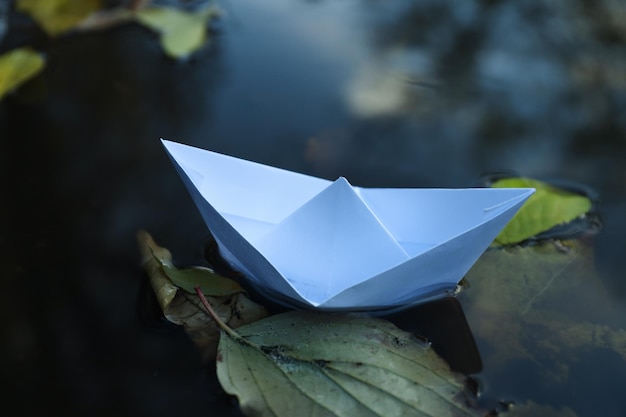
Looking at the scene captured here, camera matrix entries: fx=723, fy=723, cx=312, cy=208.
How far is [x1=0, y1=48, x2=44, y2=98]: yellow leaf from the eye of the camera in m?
0.84

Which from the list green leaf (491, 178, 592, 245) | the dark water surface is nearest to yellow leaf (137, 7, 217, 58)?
the dark water surface

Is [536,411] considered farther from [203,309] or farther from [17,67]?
[17,67]

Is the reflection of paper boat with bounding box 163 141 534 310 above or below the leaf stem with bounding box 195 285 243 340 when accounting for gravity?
above

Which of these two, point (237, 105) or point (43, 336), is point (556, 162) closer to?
point (237, 105)

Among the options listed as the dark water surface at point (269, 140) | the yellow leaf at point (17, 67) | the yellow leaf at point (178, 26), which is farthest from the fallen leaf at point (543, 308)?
the yellow leaf at point (17, 67)

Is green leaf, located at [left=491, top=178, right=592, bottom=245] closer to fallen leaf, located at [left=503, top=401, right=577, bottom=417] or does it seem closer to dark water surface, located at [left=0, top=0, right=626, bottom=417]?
dark water surface, located at [left=0, top=0, right=626, bottom=417]

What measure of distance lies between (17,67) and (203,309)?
0.45m

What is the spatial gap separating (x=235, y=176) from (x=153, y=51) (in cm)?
37

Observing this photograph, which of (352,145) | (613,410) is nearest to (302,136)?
(352,145)

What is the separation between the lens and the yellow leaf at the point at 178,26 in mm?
894

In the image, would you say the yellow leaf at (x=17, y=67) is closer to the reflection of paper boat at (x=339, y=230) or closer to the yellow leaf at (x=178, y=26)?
the yellow leaf at (x=178, y=26)

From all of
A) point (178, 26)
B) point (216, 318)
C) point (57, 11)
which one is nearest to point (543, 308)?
point (216, 318)

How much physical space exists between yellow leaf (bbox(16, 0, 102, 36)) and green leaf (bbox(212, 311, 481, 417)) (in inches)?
21.2

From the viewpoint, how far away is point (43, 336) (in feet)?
1.97
